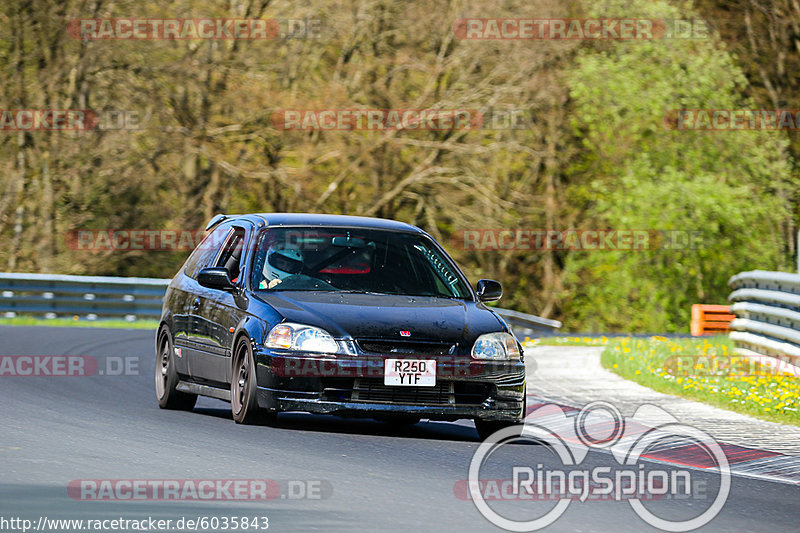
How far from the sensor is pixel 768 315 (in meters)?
18.8

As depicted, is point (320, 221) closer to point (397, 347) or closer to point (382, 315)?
point (382, 315)

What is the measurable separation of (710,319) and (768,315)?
13.3 metres

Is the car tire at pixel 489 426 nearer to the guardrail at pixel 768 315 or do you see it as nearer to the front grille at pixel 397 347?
the front grille at pixel 397 347

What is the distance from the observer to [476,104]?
128ft

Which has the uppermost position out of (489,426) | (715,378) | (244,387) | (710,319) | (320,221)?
(320,221)

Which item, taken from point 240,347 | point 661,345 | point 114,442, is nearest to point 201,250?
point 240,347

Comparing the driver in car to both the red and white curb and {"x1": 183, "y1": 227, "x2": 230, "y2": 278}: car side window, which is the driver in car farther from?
the red and white curb

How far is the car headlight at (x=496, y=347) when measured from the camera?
1073 centimetres

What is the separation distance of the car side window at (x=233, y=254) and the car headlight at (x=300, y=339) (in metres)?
1.42

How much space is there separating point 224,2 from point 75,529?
32284mm

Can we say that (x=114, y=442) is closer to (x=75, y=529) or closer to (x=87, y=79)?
(x=75, y=529)

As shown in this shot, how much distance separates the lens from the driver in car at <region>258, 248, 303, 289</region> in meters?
11.5

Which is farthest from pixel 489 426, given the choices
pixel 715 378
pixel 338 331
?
pixel 715 378

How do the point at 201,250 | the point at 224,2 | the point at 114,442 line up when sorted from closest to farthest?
the point at 114,442
the point at 201,250
the point at 224,2
